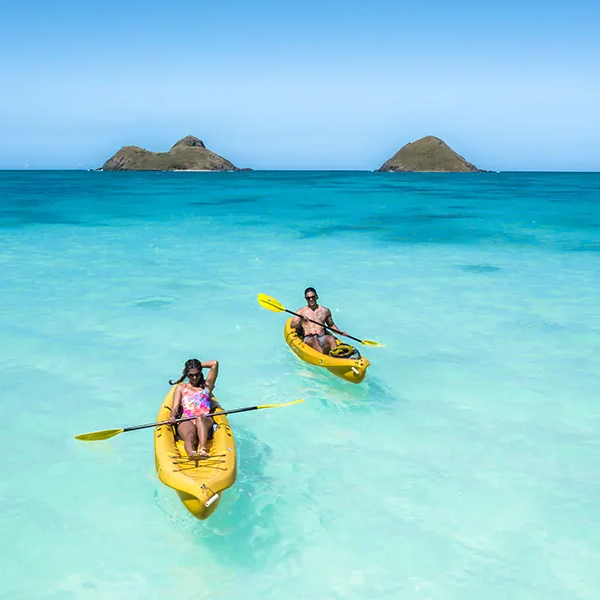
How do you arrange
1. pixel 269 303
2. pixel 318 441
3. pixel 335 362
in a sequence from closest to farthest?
pixel 318 441 < pixel 335 362 < pixel 269 303

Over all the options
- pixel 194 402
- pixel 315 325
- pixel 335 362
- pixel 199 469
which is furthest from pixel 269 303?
pixel 199 469

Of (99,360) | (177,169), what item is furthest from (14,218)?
(177,169)

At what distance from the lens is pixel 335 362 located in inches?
387

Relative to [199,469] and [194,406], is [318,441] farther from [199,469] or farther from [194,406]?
[199,469]

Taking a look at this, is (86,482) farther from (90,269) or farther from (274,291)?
(90,269)

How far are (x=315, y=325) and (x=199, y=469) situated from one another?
506 cm

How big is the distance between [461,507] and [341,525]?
1.50 metres

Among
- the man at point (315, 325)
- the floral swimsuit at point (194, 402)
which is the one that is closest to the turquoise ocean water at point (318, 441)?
the man at point (315, 325)

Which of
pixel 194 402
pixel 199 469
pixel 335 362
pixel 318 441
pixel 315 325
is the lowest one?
pixel 318 441

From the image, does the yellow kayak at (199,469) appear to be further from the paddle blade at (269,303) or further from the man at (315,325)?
the paddle blade at (269,303)

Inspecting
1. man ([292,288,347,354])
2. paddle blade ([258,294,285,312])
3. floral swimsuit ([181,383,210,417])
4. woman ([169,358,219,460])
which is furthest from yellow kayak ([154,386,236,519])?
paddle blade ([258,294,285,312])

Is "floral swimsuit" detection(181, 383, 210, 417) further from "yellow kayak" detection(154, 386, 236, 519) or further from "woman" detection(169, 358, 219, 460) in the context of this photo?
"yellow kayak" detection(154, 386, 236, 519)

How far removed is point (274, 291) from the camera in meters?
18.6

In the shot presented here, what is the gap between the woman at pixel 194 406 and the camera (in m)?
7.14
